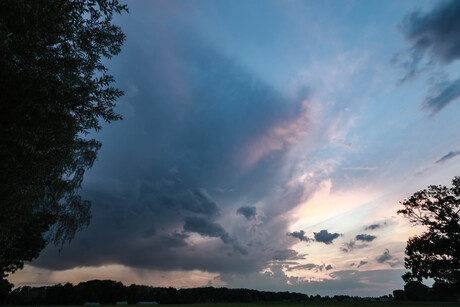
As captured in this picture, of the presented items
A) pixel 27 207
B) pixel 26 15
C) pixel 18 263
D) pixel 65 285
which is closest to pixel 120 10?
pixel 26 15

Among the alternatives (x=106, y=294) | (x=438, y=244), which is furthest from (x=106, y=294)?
(x=438, y=244)

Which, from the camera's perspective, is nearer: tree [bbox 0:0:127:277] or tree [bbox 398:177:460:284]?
tree [bbox 0:0:127:277]

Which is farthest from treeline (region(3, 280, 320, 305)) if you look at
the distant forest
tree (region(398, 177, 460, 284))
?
tree (region(398, 177, 460, 284))

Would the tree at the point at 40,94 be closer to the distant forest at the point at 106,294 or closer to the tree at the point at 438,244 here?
the tree at the point at 438,244

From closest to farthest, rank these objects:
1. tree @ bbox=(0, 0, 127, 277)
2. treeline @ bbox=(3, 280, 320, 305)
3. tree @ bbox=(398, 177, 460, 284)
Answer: tree @ bbox=(0, 0, 127, 277) → tree @ bbox=(398, 177, 460, 284) → treeline @ bbox=(3, 280, 320, 305)

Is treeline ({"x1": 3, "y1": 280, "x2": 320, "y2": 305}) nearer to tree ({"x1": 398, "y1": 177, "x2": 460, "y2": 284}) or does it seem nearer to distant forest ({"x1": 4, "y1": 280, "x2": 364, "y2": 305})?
distant forest ({"x1": 4, "y1": 280, "x2": 364, "y2": 305})

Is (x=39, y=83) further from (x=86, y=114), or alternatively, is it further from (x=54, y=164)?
(x=54, y=164)

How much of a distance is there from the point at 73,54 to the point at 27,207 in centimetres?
785

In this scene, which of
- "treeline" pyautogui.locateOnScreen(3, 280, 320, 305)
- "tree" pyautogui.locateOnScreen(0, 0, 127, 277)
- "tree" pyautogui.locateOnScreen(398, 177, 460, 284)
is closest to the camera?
"tree" pyautogui.locateOnScreen(0, 0, 127, 277)

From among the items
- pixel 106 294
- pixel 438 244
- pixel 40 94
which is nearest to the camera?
pixel 40 94

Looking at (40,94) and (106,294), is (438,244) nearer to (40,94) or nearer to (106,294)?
(40,94)

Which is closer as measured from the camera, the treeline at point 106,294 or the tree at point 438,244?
the tree at point 438,244

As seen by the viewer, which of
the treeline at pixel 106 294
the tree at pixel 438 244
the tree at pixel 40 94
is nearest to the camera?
the tree at pixel 40 94

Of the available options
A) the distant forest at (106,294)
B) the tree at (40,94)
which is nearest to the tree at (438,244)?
the tree at (40,94)
